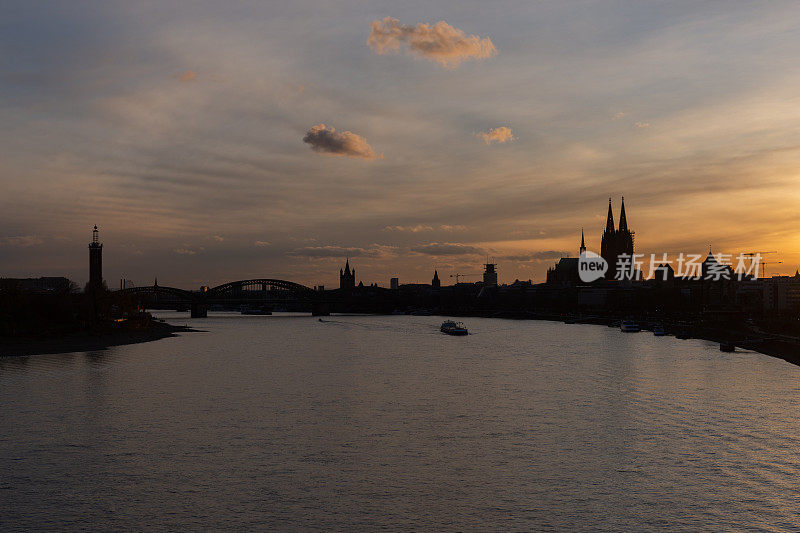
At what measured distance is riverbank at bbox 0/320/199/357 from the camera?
2840 inches

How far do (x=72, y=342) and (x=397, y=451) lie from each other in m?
66.2

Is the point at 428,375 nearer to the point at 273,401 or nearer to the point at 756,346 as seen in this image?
the point at 273,401

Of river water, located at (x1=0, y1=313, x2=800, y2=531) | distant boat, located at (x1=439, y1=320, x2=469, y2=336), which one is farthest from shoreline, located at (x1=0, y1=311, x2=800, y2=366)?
distant boat, located at (x1=439, y1=320, x2=469, y2=336)

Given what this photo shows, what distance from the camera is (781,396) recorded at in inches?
1721

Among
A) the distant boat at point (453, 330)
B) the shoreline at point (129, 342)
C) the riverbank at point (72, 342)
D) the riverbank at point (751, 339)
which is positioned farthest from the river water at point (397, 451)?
the distant boat at point (453, 330)

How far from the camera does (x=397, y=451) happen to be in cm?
2733

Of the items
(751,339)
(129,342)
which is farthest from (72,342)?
(751,339)

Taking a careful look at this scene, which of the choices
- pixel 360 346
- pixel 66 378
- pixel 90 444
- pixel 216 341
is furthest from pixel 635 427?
pixel 216 341

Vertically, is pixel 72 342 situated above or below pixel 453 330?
below

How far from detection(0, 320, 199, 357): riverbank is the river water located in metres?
20.0

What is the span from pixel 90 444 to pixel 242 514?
36.4 feet

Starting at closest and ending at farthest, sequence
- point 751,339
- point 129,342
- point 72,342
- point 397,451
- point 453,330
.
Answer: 1. point 397,451
2. point 72,342
3. point 751,339
4. point 129,342
5. point 453,330

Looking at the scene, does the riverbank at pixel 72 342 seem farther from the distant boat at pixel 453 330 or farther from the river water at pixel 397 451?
the distant boat at pixel 453 330

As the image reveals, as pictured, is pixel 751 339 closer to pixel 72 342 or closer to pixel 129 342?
pixel 129 342
